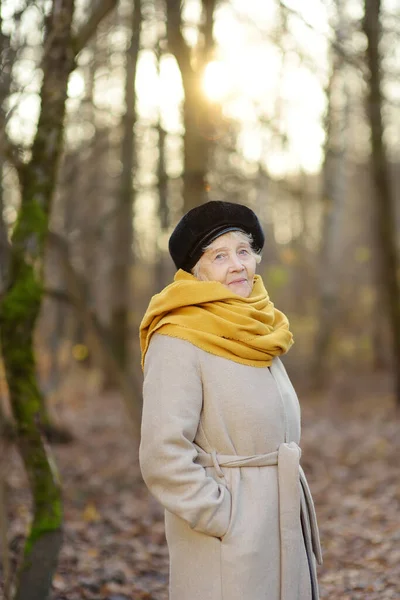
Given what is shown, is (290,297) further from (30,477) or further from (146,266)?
(30,477)

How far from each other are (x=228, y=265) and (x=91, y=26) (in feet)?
9.87

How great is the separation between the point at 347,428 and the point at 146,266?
17.7m

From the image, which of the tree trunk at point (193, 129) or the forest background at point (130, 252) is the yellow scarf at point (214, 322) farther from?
the tree trunk at point (193, 129)

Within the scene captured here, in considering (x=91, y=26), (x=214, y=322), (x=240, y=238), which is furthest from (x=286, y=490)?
(x=91, y=26)

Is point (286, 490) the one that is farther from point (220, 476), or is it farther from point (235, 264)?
point (235, 264)

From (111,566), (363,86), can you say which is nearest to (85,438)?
(111,566)

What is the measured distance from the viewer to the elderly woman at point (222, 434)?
8.33 feet

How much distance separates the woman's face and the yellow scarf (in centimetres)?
8

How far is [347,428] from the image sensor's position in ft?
37.8

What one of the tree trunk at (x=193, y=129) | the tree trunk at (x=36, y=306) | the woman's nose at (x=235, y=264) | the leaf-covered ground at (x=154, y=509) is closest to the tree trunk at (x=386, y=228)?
the leaf-covered ground at (x=154, y=509)

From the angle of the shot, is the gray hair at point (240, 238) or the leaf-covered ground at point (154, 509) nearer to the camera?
the gray hair at point (240, 238)

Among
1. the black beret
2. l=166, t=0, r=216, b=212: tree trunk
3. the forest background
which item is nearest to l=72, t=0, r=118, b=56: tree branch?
the forest background

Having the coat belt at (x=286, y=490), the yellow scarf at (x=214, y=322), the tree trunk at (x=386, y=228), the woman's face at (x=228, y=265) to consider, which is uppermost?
the tree trunk at (x=386, y=228)

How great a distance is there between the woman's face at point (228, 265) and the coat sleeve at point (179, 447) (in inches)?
14.1
